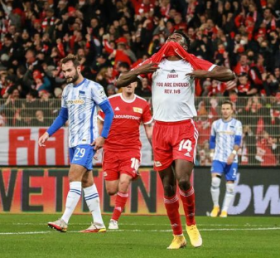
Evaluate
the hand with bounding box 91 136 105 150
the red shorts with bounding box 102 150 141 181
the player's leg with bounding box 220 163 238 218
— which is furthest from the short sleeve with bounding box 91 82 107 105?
the player's leg with bounding box 220 163 238 218

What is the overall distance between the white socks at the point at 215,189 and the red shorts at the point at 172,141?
9.18 meters

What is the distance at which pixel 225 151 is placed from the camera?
67.2ft

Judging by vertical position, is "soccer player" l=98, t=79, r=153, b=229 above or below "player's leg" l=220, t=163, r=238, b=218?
above

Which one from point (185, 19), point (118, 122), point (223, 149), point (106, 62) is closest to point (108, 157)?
point (118, 122)

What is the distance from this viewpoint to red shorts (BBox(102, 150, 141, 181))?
16.0 m

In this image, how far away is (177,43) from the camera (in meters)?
11.2

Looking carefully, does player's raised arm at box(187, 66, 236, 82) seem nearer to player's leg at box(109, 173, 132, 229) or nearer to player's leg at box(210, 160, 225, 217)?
player's leg at box(109, 173, 132, 229)

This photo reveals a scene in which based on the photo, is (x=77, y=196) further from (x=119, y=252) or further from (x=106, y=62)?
(x=106, y=62)

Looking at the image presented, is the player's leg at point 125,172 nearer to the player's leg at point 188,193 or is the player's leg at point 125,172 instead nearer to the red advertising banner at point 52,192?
the player's leg at point 188,193

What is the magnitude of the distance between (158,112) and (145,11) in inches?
700

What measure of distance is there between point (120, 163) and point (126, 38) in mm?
11925

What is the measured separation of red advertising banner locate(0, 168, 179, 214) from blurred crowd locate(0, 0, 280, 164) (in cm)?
275

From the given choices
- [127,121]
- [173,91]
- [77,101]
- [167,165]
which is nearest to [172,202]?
[167,165]

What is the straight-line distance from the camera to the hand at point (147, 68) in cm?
1094
